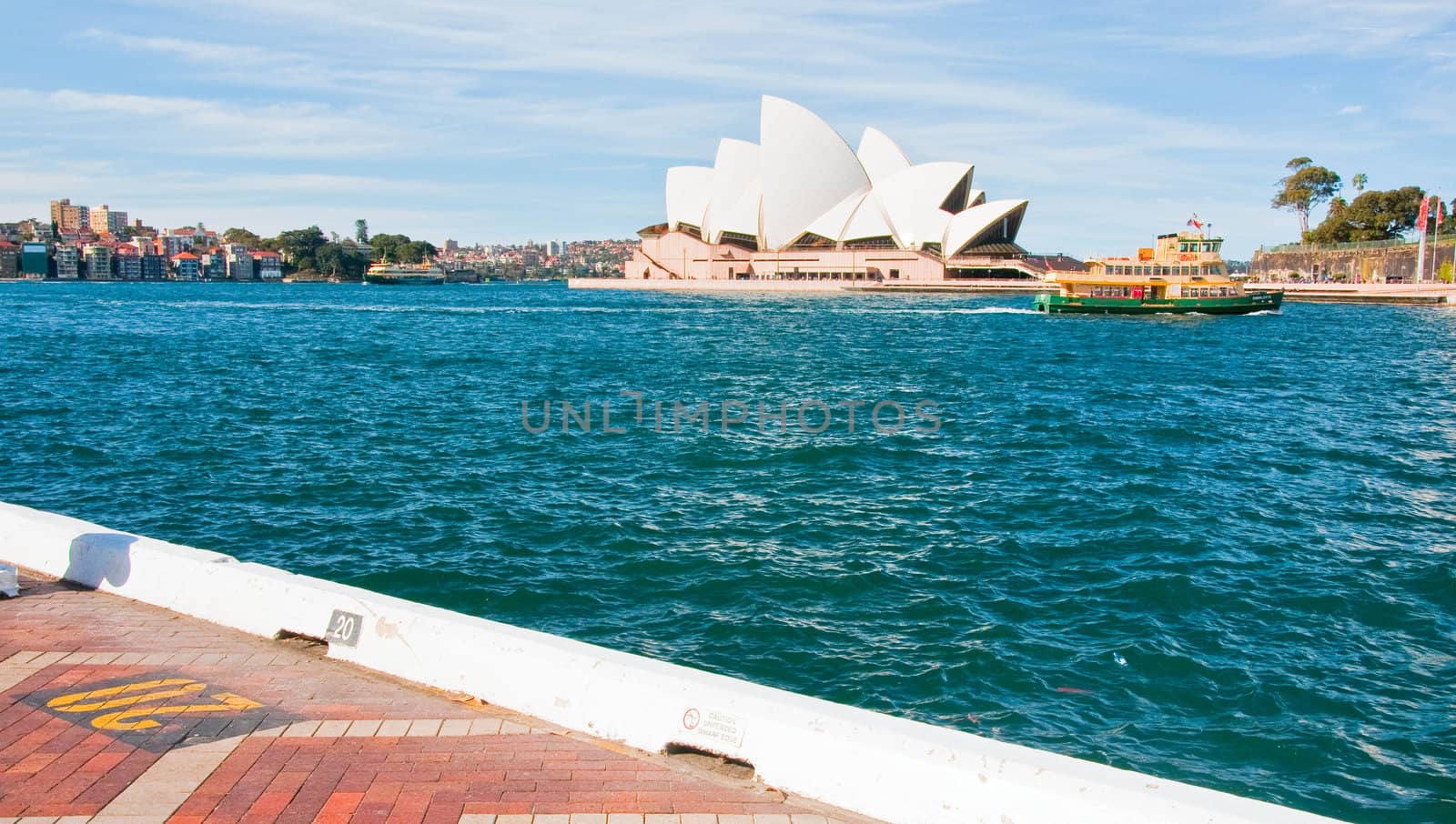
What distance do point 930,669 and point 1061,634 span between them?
1.25m

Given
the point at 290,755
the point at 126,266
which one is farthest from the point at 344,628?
the point at 126,266

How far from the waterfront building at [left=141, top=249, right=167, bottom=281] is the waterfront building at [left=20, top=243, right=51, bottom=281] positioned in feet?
40.1

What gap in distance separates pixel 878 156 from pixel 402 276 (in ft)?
230

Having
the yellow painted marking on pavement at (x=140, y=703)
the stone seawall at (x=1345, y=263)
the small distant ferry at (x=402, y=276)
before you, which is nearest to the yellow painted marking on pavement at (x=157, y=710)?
the yellow painted marking on pavement at (x=140, y=703)

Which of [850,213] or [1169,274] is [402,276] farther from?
[1169,274]

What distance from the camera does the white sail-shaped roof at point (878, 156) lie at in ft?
290

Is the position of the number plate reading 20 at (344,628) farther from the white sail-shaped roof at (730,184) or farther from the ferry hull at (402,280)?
the ferry hull at (402,280)

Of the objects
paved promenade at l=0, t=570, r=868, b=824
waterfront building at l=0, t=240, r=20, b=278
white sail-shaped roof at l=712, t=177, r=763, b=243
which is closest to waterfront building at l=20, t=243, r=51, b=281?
waterfront building at l=0, t=240, r=20, b=278

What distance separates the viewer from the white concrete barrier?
3244 millimetres

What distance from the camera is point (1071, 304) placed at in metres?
52.7

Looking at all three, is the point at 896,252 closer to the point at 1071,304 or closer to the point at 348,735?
the point at 1071,304

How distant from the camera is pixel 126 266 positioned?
153000 millimetres

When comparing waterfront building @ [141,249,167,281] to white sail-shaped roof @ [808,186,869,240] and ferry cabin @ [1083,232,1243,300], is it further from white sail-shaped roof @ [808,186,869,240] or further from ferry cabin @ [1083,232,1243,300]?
ferry cabin @ [1083,232,1243,300]

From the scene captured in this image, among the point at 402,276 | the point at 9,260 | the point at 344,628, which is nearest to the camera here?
the point at 344,628
